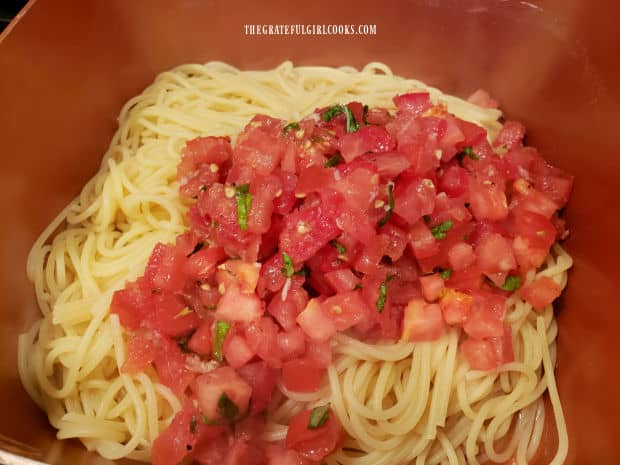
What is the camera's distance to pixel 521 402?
9.59 feet

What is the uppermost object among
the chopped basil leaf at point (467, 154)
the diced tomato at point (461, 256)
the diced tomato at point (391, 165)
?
the diced tomato at point (391, 165)

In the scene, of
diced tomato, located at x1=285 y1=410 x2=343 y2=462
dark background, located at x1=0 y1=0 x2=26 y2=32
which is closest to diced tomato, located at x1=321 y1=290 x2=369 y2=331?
diced tomato, located at x1=285 y1=410 x2=343 y2=462

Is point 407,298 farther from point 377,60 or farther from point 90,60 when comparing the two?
point 90,60

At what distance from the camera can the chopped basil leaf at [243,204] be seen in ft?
9.05

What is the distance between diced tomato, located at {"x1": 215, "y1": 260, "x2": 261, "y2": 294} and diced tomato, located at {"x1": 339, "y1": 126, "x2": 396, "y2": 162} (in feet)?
2.50

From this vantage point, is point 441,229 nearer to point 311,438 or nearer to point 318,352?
point 318,352

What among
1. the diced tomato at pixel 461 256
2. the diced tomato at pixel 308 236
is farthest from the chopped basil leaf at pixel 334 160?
the diced tomato at pixel 461 256

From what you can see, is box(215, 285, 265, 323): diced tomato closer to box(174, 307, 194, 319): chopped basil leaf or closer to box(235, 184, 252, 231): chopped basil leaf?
box(174, 307, 194, 319): chopped basil leaf

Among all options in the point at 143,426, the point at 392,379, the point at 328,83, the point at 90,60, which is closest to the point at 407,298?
the point at 392,379

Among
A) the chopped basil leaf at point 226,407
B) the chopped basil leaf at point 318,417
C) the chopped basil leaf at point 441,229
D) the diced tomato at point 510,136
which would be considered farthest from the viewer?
the diced tomato at point 510,136

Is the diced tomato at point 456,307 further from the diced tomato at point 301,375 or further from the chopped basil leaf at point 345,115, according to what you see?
the chopped basil leaf at point 345,115

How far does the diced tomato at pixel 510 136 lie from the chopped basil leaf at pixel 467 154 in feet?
1.59

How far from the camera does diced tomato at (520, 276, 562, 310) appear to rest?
3.04m

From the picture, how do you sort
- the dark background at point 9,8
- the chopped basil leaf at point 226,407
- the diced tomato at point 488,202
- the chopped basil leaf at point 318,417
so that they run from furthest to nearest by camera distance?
the dark background at point 9,8 → the diced tomato at point 488,202 → the chopped basil leaf at point 318,417 → the chopped basil leaf at point 226,407
